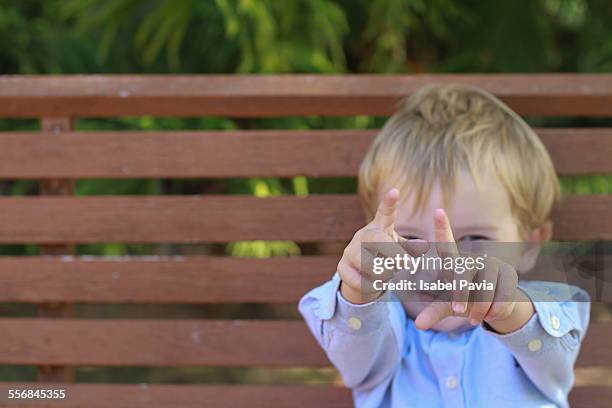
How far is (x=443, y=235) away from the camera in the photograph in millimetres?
Answer: 1000

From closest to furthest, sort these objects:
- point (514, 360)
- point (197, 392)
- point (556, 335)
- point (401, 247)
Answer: point (401, 247) → point (556, 335) → point (514, 360) → point (197, 392)

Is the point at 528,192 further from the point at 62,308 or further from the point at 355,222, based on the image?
the point at 62,308

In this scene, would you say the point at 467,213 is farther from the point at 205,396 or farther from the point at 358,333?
the point at 205,396

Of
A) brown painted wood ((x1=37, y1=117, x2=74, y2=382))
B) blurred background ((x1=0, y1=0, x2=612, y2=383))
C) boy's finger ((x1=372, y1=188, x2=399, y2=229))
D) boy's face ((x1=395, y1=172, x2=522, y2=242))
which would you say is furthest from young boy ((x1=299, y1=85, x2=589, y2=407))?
blurred background ((x1=0, y1=0, x2=612, y2=383))

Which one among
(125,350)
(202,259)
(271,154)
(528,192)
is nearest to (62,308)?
(125,350)

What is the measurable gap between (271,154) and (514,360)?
2.05 ft

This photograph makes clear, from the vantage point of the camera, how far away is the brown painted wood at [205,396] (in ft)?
5.49

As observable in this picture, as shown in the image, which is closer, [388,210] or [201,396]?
[388,210]

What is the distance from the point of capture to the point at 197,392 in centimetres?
168

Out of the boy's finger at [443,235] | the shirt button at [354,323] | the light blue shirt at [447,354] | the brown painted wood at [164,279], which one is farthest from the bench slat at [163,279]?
the boy's finger at [443,235]

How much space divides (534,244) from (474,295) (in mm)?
541

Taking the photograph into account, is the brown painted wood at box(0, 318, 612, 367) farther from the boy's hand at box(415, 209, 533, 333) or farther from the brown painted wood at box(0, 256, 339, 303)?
the boy's hand at box(415, 209, 533, 333)

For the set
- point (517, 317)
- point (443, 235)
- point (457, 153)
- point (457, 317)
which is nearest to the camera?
point (443, 235)

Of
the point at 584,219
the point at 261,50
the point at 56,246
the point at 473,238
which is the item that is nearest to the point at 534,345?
the point at 473,238
